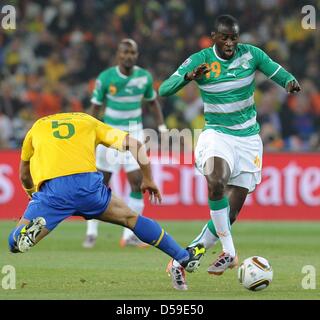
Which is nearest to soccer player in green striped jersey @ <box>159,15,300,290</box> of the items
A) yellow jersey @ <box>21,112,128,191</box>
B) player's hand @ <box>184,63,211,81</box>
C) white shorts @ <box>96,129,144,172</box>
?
player's hand @ <box>184,63,211,81</box>

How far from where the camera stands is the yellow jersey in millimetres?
8281

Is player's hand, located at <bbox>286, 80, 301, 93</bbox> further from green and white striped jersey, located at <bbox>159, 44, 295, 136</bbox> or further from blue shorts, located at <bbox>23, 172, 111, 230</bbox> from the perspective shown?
blue shorts, located at <bbox>23, 172, 111, 230</bbox>

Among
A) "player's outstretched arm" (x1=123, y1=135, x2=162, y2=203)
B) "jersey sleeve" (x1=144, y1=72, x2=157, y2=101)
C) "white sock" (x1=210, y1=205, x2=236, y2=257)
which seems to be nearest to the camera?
"player's outstretched arm" (x1=123, y1=135, x2=162, y2=203)

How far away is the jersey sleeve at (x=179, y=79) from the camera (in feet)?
29.3

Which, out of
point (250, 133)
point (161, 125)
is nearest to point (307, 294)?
point (250, 133)

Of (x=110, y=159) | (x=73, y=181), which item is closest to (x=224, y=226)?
(x=73, y=181)

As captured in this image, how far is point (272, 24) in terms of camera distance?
20.2m

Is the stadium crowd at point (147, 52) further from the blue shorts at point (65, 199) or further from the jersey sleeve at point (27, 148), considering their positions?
the blue shorts at point (65, 199)

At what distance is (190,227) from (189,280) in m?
6.07

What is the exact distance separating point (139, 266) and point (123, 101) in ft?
11.8

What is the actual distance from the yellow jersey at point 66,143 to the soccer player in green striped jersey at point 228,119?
0.97 metres

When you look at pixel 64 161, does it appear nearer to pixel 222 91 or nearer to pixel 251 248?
pixel 222 91

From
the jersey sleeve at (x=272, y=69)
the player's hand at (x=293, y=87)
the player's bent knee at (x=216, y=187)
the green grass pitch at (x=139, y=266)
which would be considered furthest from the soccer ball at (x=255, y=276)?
the jersey sleeve at (x=272, y=69)

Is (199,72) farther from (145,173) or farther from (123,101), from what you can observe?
(123,101)
